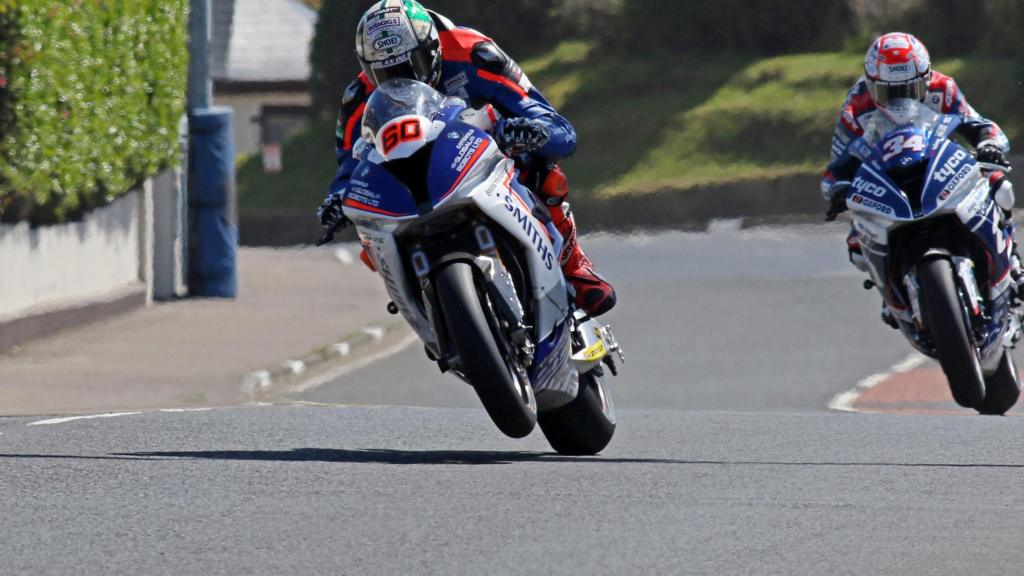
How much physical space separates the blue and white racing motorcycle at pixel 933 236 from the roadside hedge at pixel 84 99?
6.40m

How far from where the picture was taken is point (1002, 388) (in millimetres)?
11547

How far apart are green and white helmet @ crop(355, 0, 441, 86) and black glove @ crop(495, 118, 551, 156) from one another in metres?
0.41

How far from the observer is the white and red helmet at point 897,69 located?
11.3m

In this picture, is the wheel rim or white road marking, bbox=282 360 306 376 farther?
white road marking, bbox=282 360 306 376

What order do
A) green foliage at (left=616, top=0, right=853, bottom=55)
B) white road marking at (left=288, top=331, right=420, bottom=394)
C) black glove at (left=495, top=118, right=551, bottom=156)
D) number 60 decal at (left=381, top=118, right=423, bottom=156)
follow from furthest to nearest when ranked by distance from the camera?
green foliage at (left=616, top=0, right=853, bottom=55) < white road marking at (left=288, top=331, right=420, bottom=394) < black glove at (left=495, top=118, right=551, bottom=156) < number 60 decal at (left=381, top=118, right=423, bottom=156)

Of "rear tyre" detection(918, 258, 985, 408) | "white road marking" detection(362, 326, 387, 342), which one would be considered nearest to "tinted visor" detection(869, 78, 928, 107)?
"rear tyre" detection(918, 258, 985, 408)

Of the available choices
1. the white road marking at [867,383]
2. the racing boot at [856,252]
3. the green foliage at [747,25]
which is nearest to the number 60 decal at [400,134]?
the racing boot at [856,252]

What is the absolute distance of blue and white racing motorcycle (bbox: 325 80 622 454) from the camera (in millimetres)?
7750

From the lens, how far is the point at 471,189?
26.2 feet

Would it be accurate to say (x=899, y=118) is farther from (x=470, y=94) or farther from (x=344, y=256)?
(x=344, y=256)

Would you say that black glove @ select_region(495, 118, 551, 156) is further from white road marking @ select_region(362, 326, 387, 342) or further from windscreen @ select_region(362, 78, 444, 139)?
white road marking @ select_region(362, 326, 387, 342)

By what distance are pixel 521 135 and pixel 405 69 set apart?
56cm

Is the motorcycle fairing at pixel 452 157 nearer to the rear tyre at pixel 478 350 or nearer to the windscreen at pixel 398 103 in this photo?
the windscreen at pixel 398 103

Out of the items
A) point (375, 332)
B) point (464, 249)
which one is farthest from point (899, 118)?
point (375, 332)
